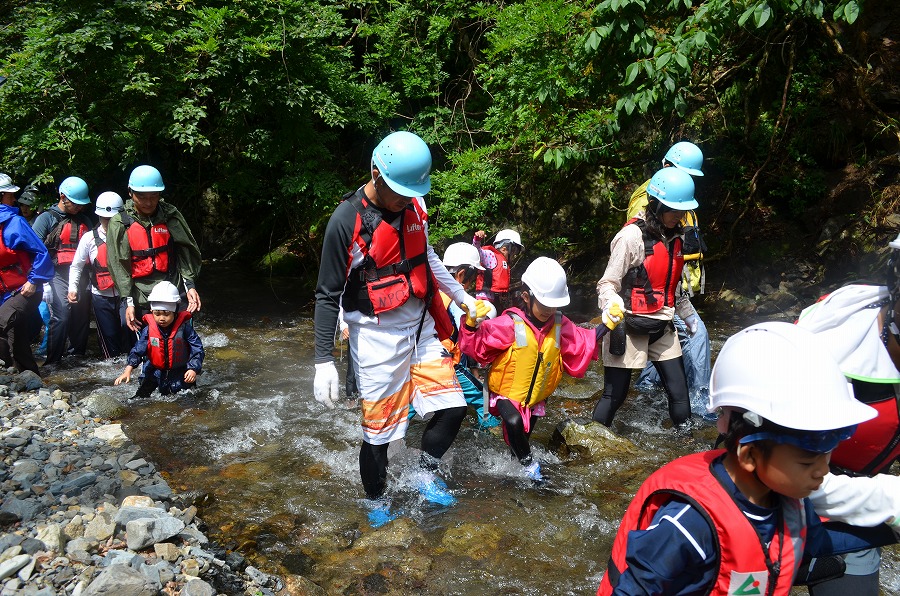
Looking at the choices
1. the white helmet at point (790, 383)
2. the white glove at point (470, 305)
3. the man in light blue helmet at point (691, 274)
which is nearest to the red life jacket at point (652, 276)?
the man in light blue helmet at point (691, 274)

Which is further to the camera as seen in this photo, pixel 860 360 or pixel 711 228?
pixel 711 228

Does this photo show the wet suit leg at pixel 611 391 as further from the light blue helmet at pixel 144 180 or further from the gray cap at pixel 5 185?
the gray cap at pixel 5 185

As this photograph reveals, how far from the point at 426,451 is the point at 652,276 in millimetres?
2013

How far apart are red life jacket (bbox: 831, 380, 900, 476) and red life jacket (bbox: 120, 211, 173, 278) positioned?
222 inches

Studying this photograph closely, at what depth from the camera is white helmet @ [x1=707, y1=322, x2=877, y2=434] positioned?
5.52 ft

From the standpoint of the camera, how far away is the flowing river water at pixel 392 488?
382 centimetres

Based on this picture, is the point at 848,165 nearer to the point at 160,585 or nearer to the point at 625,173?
the point at 625,173

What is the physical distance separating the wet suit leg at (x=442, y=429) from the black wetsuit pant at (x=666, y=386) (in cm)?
141

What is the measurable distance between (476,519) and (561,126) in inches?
225

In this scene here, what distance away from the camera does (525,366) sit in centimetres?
446

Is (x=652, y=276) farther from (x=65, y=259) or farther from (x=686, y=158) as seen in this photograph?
(x=65, y=259)

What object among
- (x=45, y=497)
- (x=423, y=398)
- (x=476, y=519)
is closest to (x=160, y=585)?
(x=45, y=497)

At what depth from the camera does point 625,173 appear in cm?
954

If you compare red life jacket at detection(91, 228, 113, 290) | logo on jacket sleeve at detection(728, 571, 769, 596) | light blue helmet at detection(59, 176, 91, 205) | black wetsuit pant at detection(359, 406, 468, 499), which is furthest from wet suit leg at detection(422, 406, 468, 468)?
light blue helmet at detection(59, 176, 91, 205)
